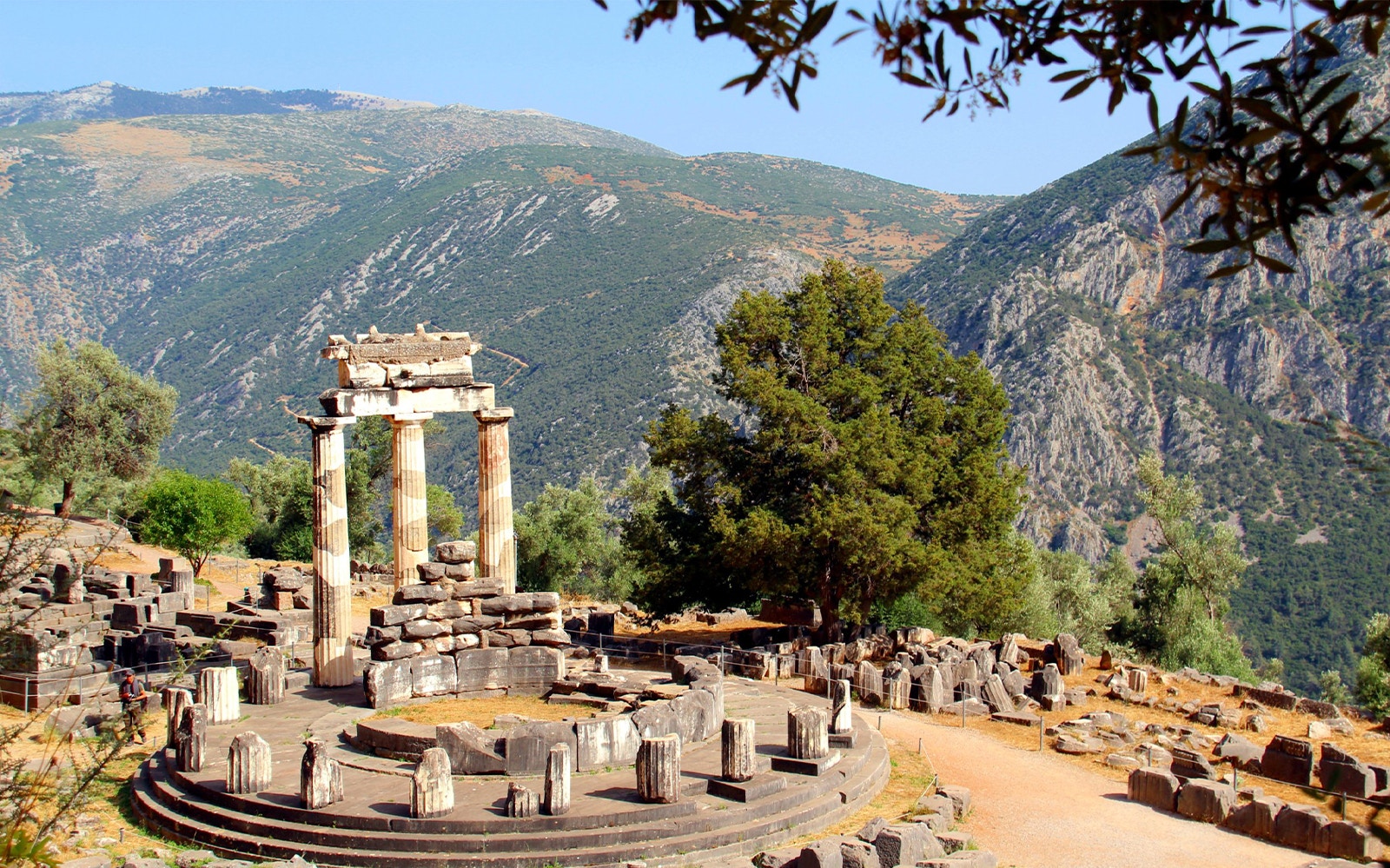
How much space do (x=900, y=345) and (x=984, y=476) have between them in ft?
12.7

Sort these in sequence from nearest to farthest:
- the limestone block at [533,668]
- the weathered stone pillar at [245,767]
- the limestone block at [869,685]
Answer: the weathered stone pillar at [245,767] → the limestone block at [533,668] → the limestone block at [869,685]

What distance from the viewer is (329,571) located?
2195 cm

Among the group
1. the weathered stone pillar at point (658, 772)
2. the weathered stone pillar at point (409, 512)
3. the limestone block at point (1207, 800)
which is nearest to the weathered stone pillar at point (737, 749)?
the weathered stone pillar at point (658, 772)

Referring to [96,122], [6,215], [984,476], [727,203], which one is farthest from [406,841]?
[96,122]

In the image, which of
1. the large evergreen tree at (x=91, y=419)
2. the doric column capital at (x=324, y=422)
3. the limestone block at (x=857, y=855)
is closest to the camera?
the limestone block at (x=857, y=855)

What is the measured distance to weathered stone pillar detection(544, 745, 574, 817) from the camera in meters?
14.6

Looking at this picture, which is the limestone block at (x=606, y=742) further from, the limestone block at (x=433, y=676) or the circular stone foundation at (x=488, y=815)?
the limestone block at (x=433, y=676)

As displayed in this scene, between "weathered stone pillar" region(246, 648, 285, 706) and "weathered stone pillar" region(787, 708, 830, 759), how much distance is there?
9169mm

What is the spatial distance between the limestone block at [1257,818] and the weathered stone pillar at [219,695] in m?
15.2

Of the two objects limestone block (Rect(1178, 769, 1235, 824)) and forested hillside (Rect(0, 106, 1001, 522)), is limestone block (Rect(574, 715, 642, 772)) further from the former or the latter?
forested hillside (Rect(0, 106, 1001, 522))

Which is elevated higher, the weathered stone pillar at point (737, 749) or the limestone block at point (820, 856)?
the weathered stone pillar at point (737, 749)

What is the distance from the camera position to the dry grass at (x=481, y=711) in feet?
61.1

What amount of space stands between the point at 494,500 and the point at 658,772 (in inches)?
417

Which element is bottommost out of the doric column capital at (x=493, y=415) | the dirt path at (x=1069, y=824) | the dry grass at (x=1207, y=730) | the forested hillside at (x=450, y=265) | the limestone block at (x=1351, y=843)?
the dry grass at (x=1207, y=730)
